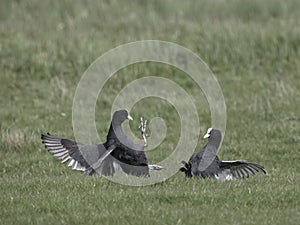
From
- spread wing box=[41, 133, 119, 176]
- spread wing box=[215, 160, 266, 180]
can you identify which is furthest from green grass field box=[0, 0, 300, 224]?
spread wing box=[41, 133, 119, 176]

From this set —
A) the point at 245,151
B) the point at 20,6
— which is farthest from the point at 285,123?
the point at 20,6

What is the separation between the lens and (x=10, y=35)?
53.2 ft

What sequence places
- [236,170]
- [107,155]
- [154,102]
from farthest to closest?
[154,102] → [236,170] → [107,155]

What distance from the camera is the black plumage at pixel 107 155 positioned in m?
8.66

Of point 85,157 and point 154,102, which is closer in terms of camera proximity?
point 85,157

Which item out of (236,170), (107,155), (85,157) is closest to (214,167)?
(236,170)

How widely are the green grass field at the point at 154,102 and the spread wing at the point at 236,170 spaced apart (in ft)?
0.41

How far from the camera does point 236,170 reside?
8891 millimetres

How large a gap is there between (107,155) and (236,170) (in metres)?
1.52

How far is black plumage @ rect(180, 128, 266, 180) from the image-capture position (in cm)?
876

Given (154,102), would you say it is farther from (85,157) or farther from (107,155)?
(107,155)

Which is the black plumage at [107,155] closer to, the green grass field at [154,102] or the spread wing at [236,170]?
the green grass field at [154,102]

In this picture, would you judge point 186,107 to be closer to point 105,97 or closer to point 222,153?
point 105,97

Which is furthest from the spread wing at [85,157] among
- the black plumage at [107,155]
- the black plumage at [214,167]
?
the black plumage at [214,167]
